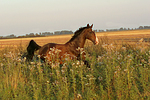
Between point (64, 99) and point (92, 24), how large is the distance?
5260 mm

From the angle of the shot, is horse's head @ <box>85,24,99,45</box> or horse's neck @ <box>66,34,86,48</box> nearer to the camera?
horse's head @ <box>85,24,99,45</box>

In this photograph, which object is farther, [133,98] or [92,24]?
[92,24]

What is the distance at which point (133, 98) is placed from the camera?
4.86 meters

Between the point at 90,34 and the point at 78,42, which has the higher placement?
the point at 90,34

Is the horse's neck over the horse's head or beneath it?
beneath

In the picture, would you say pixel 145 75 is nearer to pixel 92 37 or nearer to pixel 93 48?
pixel 92 37

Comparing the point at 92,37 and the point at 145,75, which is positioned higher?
the point at 92,37

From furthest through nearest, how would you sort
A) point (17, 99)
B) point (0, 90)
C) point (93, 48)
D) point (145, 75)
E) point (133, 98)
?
point (93, 48)
point (145, 75)
point (0, 90)
point (17, 99)
point (133, 98)

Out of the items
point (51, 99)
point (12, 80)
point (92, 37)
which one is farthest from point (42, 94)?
point (92, 37)

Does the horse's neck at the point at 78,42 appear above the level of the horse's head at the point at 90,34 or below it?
below

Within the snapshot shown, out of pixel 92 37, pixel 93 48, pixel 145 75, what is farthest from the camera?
pixel 93 48

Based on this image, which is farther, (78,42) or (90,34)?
(78,42)

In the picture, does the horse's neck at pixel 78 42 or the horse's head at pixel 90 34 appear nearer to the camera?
the horse's head at pixel 90 34

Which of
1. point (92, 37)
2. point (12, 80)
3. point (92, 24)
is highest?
point (92, 24)
